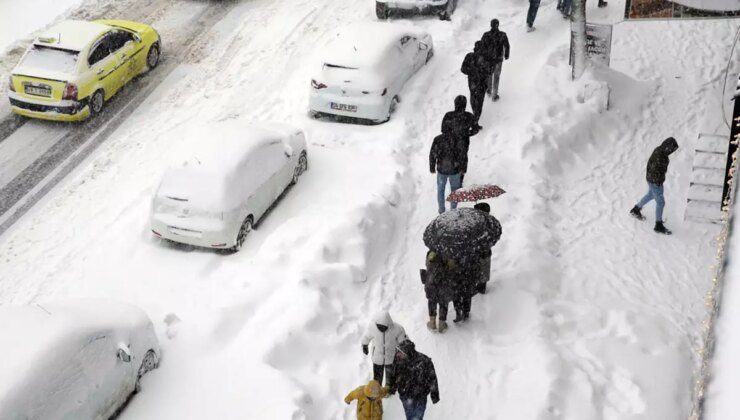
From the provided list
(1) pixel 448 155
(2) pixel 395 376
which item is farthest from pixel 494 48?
(2) pixel 395 376

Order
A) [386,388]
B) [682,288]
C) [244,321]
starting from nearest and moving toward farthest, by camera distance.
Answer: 1. [386,388]
2. [244,321]
3. [682,288]

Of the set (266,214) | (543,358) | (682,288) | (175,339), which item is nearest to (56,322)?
(175,339)

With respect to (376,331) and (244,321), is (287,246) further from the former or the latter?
(376,331)

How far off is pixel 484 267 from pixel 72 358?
5071mm

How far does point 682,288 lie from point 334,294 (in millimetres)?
4911

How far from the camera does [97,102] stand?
15.3 m

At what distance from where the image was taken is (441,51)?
55.0 feet

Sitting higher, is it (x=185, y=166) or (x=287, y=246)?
(x=185, y=166)

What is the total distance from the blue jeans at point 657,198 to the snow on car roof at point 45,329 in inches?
302

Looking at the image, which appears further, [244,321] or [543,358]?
[244,321]

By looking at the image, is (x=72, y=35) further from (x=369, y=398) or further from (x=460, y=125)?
(x=369, y=398)

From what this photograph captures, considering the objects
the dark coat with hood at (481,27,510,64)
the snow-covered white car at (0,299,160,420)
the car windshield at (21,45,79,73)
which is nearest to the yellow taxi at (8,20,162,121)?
the car windshield at (21,45,79,73)

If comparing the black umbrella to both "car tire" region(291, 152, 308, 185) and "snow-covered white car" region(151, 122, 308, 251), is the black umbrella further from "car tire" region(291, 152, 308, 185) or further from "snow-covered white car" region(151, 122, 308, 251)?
"car tire" region(291, 152, 308, 185)

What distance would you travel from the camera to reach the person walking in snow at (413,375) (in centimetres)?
757
